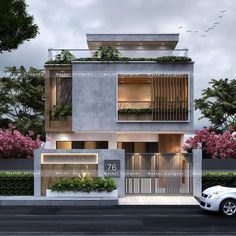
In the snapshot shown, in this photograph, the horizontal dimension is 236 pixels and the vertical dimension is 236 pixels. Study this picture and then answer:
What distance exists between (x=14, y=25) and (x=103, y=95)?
773 centimetres

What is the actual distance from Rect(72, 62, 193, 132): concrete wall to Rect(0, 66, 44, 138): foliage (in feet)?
47.2

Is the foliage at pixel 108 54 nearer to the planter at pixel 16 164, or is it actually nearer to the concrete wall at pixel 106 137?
the concrete wall at pixel 106 137

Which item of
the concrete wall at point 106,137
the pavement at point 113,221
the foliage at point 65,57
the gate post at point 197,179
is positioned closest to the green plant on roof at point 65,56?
the foliage at point 65,57

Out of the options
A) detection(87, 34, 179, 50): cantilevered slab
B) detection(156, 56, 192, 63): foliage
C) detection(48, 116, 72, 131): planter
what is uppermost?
detection(87, 34, 179, 50): cantilevered slab

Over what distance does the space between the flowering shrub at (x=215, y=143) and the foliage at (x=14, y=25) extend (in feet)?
42.4

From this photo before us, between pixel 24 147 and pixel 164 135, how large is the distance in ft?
34.5

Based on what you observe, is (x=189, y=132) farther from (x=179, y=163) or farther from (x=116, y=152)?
(x=116, y=152)

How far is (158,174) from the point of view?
26.3 meters

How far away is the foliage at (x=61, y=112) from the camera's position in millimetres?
31781

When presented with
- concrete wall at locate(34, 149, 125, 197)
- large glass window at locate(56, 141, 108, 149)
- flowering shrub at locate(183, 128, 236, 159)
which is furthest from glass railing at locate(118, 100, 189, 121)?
concrete wall at locate(34, 149, 125, 197)

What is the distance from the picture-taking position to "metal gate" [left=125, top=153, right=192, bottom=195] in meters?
26.1

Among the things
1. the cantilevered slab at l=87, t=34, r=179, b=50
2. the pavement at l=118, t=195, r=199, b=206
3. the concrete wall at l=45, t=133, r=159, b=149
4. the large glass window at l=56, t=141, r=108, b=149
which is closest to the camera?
the pavement at l=118, t=195, r=199, b=206

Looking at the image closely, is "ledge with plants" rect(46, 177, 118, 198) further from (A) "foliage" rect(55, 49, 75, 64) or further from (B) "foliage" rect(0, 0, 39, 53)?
(B) "foliage" rect(0, 0, 39, 53)

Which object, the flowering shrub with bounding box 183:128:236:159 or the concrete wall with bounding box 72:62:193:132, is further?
the concrete wall with bounding box 72:62:193:132
